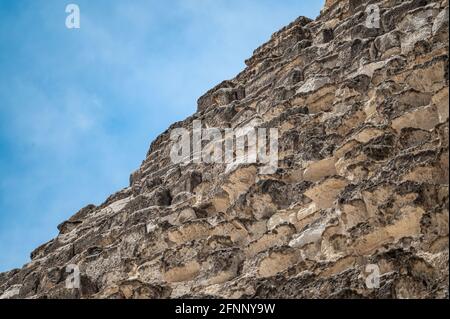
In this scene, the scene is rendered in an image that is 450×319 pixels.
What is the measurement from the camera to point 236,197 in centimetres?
1977

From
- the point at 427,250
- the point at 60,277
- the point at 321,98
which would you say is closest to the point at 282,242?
the point at 427,250

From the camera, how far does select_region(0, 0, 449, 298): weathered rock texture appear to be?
13.2 meters

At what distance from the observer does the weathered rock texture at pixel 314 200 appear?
13.2 metres

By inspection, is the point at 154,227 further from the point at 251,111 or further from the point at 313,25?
the point at 313,25

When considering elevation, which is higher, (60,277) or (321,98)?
(321,98)

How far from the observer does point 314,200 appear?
53.9 feet

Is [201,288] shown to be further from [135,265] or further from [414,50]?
[414,50]

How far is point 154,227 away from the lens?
2086 centimetres
